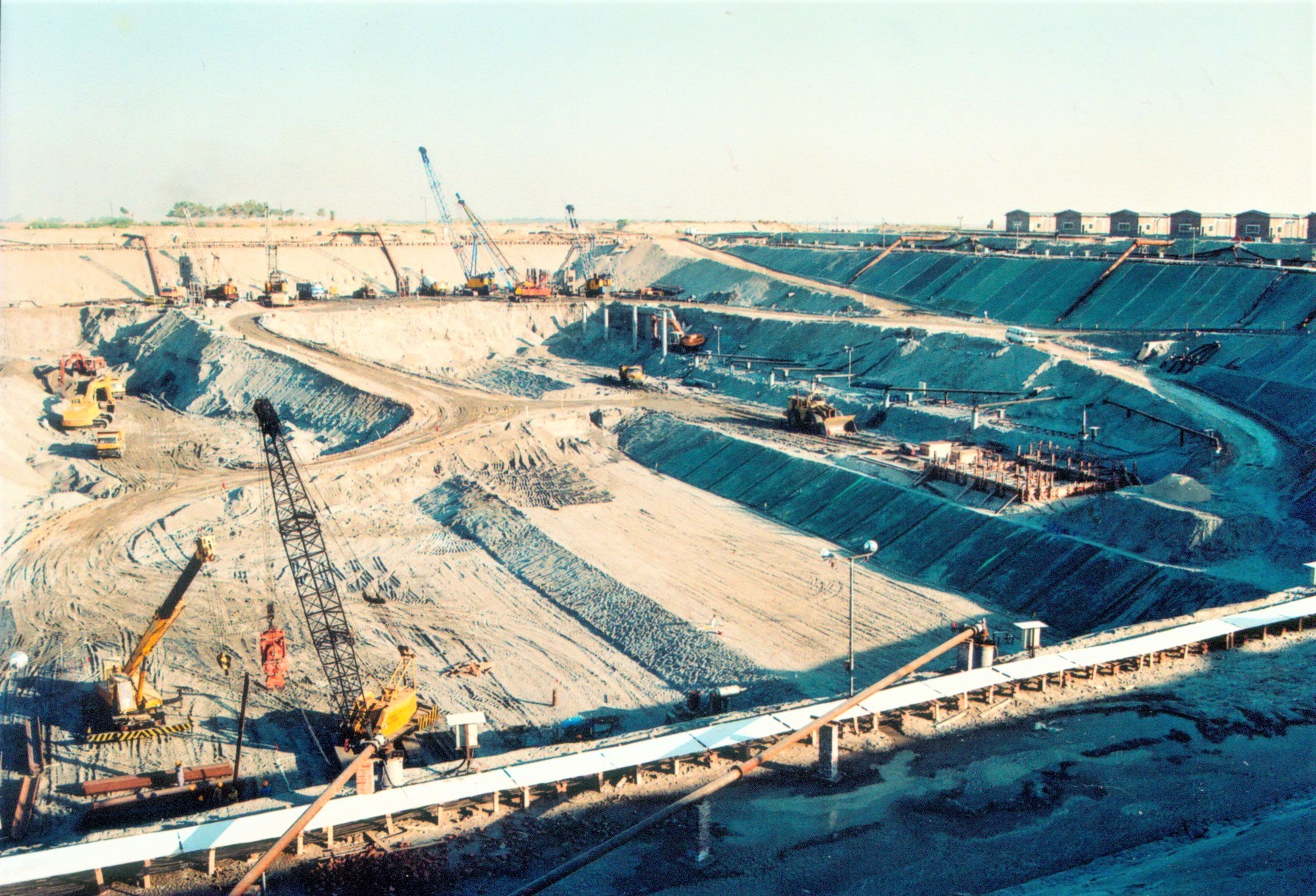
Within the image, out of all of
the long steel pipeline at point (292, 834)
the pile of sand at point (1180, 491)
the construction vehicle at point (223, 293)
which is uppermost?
the construction vehicle at point (223, 293)

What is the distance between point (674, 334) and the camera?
6850cm

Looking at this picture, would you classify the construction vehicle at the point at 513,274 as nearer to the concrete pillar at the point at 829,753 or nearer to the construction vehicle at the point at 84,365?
the construction vehicle at the point at 84,365

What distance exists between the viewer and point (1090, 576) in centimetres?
3059

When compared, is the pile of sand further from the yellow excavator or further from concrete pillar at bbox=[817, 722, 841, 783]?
the yellow excavator

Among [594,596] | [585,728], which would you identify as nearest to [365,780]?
[585,728]

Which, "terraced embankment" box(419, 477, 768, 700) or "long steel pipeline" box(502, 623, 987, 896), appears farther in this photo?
"terraced embankment" box(419, 477, 768, 700)

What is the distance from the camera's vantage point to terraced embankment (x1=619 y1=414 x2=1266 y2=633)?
95.7 feet

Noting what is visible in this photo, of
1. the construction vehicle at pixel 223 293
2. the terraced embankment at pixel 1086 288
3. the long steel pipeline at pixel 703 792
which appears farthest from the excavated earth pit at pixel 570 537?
the construction vehicle at pixel 223 293

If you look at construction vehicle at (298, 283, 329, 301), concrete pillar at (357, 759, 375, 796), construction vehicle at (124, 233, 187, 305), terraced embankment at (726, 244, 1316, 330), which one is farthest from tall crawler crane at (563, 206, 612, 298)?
concrete pillar at (357, 759, 375, 796)

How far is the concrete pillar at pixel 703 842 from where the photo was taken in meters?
17.1

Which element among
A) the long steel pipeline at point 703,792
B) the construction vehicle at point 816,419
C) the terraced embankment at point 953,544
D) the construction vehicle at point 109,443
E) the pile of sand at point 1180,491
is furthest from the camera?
the construction vehicle at point 816,419

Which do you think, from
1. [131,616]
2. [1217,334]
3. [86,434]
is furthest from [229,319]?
[1217,334]

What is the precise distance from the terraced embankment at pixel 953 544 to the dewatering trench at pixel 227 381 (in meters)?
15.0

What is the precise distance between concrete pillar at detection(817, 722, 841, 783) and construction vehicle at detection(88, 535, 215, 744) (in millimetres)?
13636
